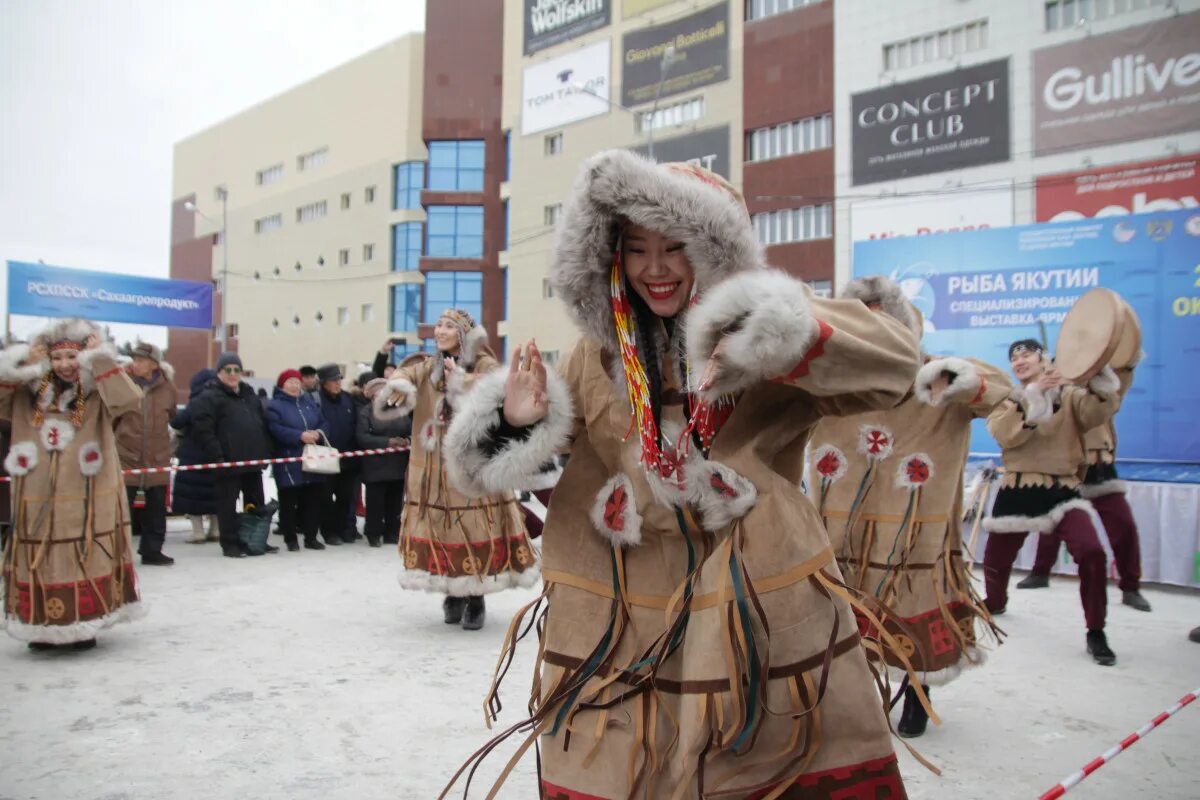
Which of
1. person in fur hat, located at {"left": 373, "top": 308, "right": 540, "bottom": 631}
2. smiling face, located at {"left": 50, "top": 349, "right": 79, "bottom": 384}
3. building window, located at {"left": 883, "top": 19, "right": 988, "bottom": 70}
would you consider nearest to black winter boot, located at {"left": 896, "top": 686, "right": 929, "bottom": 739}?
person in fur hat, located at {"left": 373, "top": 308, "right": 540, "bottom": 631}

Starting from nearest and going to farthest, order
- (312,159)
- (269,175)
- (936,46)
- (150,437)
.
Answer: (150,437) < (936,46) < (312,159) < (269,175)

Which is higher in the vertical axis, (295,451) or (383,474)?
(295,451)

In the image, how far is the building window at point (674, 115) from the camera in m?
25.7

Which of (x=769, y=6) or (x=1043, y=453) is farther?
(x=769, y=6)

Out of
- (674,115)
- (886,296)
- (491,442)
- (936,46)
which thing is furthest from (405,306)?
(491,442)

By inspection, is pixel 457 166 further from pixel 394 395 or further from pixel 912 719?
pixel 912 719

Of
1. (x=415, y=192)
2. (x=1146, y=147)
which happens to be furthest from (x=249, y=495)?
(x=415, y=192)

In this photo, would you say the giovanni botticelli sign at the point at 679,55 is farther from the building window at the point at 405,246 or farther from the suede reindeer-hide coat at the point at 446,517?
the suede reindeer-hide coat at the point at 446,517

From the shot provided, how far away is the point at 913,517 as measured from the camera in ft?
12.2

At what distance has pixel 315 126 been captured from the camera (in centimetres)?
4212

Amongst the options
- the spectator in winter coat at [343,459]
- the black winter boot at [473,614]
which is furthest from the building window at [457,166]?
the black winter boot at [473,614]

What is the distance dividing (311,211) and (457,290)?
11.8 meters

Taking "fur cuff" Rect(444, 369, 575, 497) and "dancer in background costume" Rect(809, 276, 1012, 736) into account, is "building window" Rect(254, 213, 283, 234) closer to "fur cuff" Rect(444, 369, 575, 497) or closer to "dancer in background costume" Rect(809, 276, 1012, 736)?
"dancer in background costume" Rect(809, 276, 1012, 736)

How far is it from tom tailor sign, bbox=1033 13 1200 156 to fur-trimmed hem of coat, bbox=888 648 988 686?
56.4 ft
